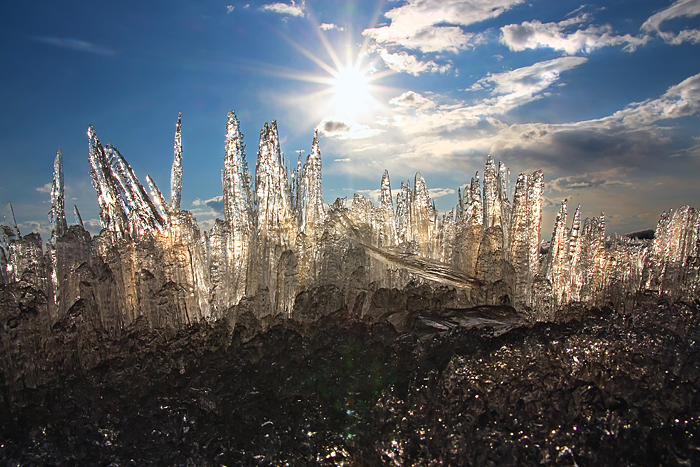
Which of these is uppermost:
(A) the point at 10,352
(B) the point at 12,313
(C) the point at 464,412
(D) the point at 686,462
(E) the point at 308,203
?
(E) the point at 308,203

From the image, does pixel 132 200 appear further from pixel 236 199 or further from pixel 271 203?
pixel 271 203

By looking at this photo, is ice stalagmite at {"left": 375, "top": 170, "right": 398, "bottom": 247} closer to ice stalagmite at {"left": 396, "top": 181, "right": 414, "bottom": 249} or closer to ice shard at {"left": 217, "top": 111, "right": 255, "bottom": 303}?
ice stalagmite at {"left": 396, "top": 181, "right": 414, "bottom": 249}

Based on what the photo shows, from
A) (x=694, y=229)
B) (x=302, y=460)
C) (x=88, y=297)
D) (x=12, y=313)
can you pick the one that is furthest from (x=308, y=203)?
(x=694, y=229)

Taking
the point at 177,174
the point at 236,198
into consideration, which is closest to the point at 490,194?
the point at 236,198

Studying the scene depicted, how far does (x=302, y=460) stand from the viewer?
2619mm

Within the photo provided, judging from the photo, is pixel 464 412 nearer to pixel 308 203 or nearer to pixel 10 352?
pixel 10 352

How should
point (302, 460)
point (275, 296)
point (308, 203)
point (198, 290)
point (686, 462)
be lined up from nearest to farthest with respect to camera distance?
point (686, 462) → point (302, 460) → point (275, 296) → point (198, 290) → point (308, 203)

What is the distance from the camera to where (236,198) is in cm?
614

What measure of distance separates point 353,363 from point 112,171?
16.8 feet

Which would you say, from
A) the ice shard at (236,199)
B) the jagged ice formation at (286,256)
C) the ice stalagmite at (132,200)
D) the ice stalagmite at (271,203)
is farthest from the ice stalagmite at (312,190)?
the ice stalagmite at (132,200)

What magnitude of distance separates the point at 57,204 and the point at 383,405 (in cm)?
651

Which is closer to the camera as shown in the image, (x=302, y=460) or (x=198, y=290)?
(x=302, y=460)

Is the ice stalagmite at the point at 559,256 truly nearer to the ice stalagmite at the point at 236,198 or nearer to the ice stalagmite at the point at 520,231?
the ice stalagmite at the point at 520,231

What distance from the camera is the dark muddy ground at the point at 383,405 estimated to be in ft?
8.09
